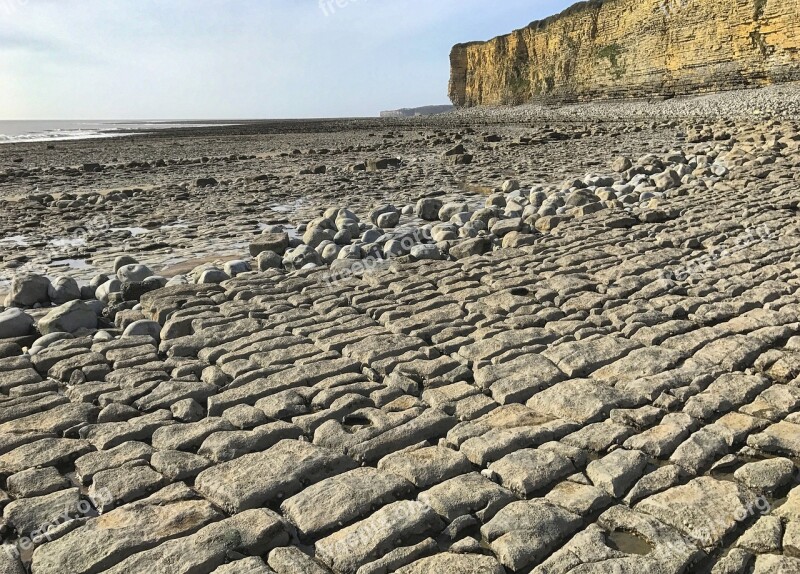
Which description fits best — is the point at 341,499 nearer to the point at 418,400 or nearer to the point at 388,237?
the point at 418,400

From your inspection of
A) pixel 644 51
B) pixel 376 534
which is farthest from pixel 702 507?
pixel 644 51

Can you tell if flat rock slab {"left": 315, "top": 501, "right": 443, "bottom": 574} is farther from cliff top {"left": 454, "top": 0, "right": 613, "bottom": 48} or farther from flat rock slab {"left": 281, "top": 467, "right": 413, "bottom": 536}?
cliff top {"left": 454, "top": 0, "right": 613, "bottom": 48}

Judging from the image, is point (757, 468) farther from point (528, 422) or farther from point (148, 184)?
point (148, 184)

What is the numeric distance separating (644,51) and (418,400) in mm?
46107

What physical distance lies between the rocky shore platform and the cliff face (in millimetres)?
31616

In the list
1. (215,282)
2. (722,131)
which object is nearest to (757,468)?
(215,282)

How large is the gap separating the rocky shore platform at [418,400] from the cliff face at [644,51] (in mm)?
31616

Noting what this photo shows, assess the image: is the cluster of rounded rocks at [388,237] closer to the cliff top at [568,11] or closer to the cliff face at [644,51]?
the cliff face at [644,51]

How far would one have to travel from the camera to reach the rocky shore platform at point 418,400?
229 centimetres

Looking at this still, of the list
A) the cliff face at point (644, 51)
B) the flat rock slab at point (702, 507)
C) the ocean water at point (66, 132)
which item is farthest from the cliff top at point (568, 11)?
the flat rock slab at point (702, 507)

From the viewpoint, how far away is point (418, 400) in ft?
11.1

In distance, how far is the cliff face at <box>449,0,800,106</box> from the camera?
109ft

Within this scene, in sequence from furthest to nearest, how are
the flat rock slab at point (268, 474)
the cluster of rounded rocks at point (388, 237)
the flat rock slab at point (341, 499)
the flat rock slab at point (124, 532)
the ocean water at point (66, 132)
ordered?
the ocean water at point (66, 132), the cluster of rounded rocks at point (388, 237), the flat rock slab at point (268, 474), the flat rock slab at point (341, 499), the flat rock slab at point (124, 532)

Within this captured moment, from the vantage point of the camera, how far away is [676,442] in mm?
2834
